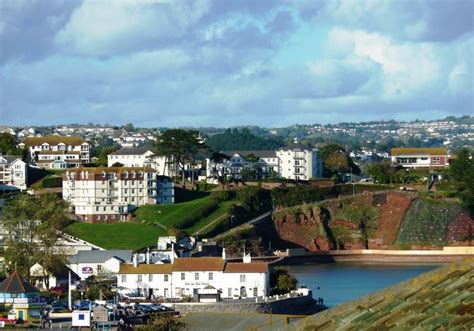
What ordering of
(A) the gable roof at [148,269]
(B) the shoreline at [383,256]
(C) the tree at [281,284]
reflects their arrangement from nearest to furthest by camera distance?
(A) the gable roof at [148,269]
(C) the tree at [281,284]
(B) the shoreline at [383,256]

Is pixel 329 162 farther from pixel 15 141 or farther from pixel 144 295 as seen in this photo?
pixel 144 295

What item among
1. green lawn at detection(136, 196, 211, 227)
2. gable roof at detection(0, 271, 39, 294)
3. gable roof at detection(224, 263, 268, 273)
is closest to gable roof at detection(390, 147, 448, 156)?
green lawn at detection(136, 196, 211, 227)

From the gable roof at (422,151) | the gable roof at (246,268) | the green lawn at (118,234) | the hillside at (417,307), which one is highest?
the gable roof at (422,151)

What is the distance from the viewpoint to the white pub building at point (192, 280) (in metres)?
52.4

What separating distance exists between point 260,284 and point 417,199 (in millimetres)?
47848

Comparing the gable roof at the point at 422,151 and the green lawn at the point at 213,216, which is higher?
the gable roof at the point at 422,151

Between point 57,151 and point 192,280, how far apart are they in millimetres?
58789

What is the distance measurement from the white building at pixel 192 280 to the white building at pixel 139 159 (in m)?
50.5

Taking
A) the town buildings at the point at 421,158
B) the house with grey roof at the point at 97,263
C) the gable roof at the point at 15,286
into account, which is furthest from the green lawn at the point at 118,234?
the town buildings at the point at 421,158

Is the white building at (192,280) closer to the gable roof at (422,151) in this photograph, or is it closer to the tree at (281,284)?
the tree at (281,284)

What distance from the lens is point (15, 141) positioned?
109875 mm

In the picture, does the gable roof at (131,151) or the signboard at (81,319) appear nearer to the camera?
the signboard at (81,319)

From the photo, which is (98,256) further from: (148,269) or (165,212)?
(165,212)

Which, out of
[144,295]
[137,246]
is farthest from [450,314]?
[137,246]
